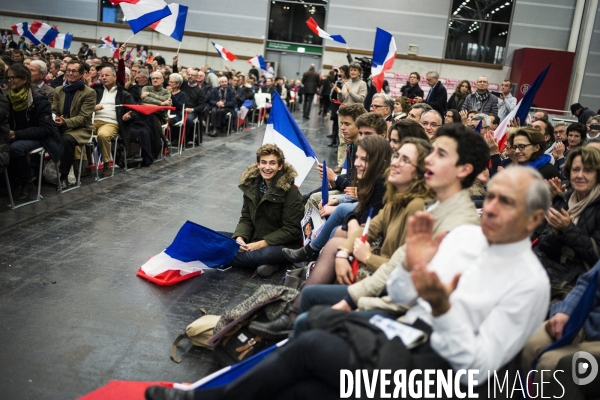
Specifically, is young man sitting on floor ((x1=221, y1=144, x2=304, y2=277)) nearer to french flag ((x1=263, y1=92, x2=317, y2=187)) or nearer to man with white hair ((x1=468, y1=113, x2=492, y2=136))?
french flag ((x1=263, y1=92, x2=317, y2=187))

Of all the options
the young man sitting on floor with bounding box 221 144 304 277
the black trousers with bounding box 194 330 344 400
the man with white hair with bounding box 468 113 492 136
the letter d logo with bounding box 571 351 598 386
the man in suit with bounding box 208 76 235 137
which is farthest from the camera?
the man in suit with bounding box 208 76 235 137

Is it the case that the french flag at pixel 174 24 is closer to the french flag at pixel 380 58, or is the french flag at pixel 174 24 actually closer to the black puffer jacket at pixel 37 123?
the french flag at pixel 380 58

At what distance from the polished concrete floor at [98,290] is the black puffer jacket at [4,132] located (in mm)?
587

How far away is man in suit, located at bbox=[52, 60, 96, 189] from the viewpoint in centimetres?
744

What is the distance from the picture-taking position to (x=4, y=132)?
592cm

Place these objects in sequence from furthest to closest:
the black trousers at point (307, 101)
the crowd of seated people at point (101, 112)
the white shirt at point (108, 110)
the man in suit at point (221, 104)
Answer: the black trousers at point (307, 101)
the man in suit at point (221, 104)
the white shirt at point (108, 110)
the crowd of seated people at point (101, 112)

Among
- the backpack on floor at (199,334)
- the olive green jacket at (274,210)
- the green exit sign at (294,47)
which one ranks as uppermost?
the green exit sign at (294,47)

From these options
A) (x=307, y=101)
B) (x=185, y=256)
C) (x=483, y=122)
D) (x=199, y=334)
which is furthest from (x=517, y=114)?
(x=307, y=101)

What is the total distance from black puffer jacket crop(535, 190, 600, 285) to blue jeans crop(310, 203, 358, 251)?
139cm

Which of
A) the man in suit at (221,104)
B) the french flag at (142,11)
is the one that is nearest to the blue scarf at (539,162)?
the french flag at (142,11)

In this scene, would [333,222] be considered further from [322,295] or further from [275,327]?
[322,295]

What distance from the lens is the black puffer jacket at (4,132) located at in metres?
5.79

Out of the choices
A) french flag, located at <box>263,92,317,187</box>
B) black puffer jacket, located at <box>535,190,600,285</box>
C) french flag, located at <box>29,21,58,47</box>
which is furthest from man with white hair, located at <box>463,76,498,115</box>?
french flag, located at <box>29,21,58,47</box>

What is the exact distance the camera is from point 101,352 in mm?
3455
